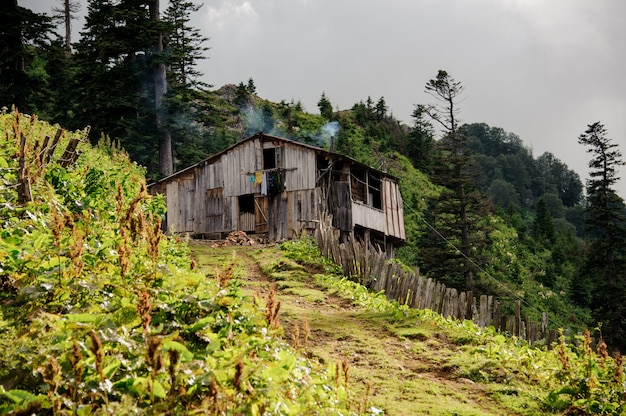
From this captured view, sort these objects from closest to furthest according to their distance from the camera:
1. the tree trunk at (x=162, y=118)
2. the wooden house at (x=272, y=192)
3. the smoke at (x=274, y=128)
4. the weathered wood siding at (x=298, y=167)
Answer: the weathered wood siding at (x=298, y=167) < the wooden house at (x=272, y=192) < the tree trunk at (x=162, y=118) < the smoke at (x=274, y=128)

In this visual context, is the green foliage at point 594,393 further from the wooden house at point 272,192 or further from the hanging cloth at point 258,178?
the hanging cloth at point 258,178

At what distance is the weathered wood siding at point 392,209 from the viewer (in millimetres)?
31922

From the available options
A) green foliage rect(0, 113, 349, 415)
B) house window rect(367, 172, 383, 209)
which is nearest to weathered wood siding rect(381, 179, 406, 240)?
house window rect(367, 172, 383, 209)

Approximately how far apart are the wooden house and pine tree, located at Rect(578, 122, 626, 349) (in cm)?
1215

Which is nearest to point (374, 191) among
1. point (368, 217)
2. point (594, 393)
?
point (368, 217)

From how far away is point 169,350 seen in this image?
3656 millimetres

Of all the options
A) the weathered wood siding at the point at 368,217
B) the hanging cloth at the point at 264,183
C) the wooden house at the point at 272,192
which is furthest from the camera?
the weathered wood siding at the point at 368,217

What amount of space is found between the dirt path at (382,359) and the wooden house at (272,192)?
599 inches

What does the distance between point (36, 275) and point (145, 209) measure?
16.9 feet

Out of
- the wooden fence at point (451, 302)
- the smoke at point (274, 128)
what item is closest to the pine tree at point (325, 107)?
the smoke at point (274, 128)

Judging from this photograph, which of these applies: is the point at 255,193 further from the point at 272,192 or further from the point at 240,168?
the point at 240,168

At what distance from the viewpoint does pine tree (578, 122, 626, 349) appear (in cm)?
3184

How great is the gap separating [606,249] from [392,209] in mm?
12233

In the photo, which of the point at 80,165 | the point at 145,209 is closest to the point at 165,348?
the point at 145,209
